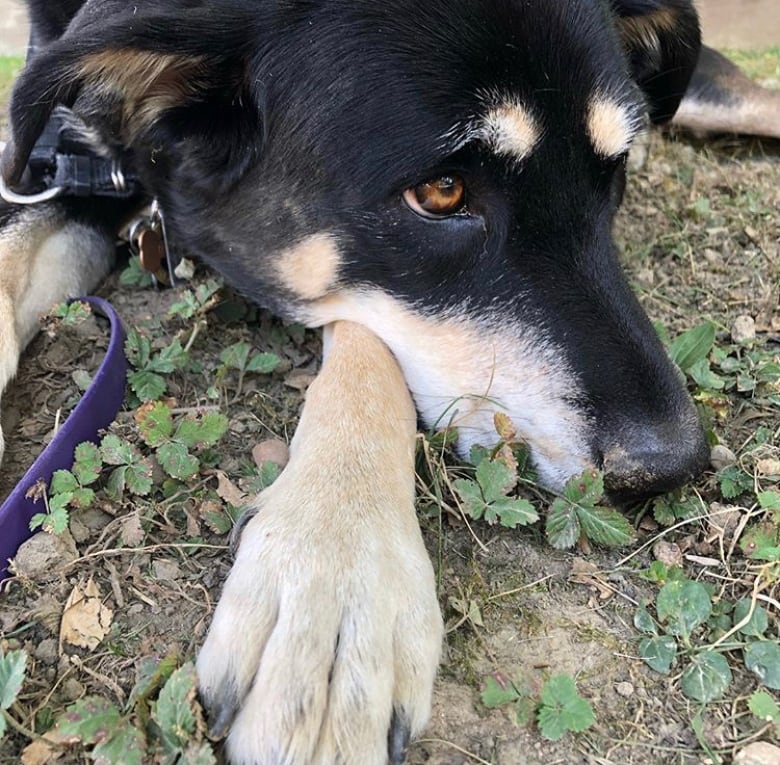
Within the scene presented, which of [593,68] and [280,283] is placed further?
[280,283]

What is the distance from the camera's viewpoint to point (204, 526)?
1.90 metres

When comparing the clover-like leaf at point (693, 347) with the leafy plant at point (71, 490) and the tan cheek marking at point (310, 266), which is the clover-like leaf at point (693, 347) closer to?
the tan cheek marking at point (310, 266)

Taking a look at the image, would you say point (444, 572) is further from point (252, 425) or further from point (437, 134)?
point (437, 134)

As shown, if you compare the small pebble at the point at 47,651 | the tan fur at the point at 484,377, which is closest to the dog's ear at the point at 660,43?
the tan fur at the point at 484,377


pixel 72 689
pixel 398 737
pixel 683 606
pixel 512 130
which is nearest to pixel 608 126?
pixel 512 130

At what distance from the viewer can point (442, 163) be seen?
192cm

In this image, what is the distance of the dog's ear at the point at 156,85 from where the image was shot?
6.20ft

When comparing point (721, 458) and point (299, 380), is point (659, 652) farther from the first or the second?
point (299, 380)

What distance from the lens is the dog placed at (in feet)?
6.09

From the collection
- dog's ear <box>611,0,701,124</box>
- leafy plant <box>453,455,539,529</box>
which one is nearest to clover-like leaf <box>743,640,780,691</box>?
leafy plant <box>453,455,539,529</box>

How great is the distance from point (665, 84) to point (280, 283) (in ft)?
5.92

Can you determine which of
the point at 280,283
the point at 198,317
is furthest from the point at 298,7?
the point at 198,317

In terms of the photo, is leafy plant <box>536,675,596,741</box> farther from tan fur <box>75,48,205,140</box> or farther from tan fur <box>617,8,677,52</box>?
tan fur <box>617,8,677,52</box>

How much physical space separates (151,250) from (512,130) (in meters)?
1.37
